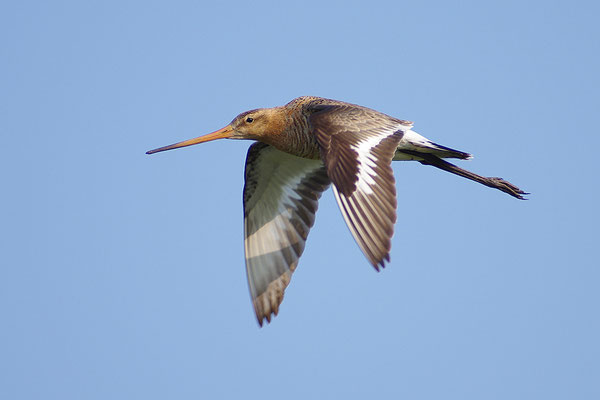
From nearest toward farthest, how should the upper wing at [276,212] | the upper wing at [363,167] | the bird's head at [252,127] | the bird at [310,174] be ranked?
1. the upper wing at [363,167]
2. the bird at [310,174]
3. the bird's head at [252,127]
4. the upper wing at [276,212]

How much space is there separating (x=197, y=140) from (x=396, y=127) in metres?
2.34

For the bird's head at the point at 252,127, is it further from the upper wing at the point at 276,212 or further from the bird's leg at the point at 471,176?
the bird's leg at the point at 471,176

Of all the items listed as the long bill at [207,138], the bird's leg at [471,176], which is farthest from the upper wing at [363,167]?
the long bill at [207,138]

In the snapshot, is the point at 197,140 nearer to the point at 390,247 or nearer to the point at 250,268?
the point at 250,268

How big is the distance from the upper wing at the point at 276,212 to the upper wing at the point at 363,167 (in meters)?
1.60

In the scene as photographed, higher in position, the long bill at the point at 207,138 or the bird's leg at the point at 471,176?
the long bill at the point at 207,138

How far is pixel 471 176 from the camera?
381 inches

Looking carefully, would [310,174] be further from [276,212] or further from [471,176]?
[471,176]

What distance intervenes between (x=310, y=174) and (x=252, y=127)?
1.20m

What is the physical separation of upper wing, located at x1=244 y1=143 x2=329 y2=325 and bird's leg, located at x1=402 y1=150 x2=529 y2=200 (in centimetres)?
139

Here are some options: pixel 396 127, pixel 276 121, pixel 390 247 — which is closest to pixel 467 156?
pixel 396 127

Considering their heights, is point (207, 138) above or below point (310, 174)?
above

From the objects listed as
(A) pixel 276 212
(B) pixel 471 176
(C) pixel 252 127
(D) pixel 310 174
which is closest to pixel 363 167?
(C) pixel 252 127

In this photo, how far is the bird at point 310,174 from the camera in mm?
7344
